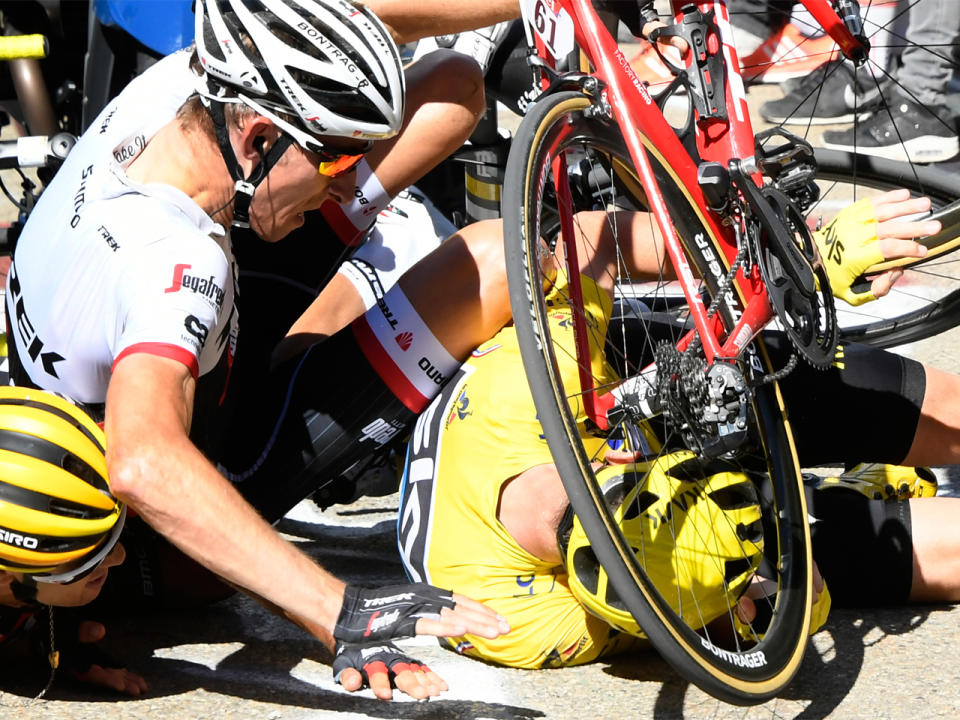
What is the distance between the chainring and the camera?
2.71m

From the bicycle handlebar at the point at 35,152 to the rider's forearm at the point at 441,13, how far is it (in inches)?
74.9

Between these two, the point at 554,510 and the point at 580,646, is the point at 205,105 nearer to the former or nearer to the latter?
the point at 554,510

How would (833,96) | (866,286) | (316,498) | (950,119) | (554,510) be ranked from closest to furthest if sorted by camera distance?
(554,510), (866,286), (316,498), (950,119), (833,96)

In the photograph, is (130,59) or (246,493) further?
(130,59)

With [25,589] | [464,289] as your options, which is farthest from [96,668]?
[464,289]

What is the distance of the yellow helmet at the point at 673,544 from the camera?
8.13 ft

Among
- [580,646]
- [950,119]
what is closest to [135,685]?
[580,646]

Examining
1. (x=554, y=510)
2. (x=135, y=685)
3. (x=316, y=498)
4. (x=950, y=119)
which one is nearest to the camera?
(x=554, y=510)

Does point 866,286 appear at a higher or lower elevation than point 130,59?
lower

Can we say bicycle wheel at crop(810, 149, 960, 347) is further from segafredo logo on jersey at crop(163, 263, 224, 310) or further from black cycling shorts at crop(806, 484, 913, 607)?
segafredo logo on jersey at crop(163, 263, 224, 310)

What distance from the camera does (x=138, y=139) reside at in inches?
115

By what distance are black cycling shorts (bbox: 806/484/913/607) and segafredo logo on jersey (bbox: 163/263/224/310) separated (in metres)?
1.56

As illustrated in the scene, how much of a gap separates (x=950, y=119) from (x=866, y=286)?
2.94m

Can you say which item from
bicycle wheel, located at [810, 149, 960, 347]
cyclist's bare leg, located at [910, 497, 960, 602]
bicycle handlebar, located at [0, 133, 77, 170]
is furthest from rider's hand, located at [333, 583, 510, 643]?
bicycle handlebar, located at [0, 133, 77, 170]
